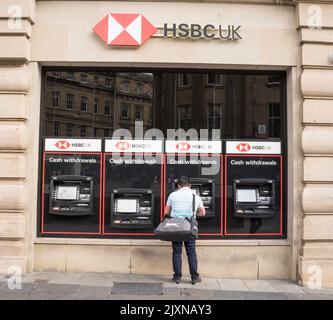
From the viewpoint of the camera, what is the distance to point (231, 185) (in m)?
8.31

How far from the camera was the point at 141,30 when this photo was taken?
7.99 m

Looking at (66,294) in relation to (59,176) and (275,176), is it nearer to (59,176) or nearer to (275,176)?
(59,176)

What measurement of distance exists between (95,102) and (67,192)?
67.1 inches

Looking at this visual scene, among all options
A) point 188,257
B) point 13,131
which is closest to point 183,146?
point 188,257

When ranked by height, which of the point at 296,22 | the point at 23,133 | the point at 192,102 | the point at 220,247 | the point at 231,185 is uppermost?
the point at 296,22

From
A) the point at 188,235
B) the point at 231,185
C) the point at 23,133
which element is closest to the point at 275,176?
the point at 231,185

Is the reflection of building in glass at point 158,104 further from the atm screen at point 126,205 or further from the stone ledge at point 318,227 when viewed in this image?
the stone ledge at point 318,227

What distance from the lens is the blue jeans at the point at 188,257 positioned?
7.51 metres

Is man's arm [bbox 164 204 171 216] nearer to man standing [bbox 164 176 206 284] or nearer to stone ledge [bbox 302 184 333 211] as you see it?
man standing [bbox 164 176 206 284]

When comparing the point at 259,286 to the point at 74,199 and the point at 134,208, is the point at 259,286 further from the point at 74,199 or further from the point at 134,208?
the point at 74,199

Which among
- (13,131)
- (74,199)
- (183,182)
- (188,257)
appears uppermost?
(13,131)

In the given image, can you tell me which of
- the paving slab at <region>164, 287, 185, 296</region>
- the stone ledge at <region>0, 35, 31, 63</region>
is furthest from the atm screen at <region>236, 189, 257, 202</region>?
the stone ledge at <region>0, 35, 31, 63</region>
